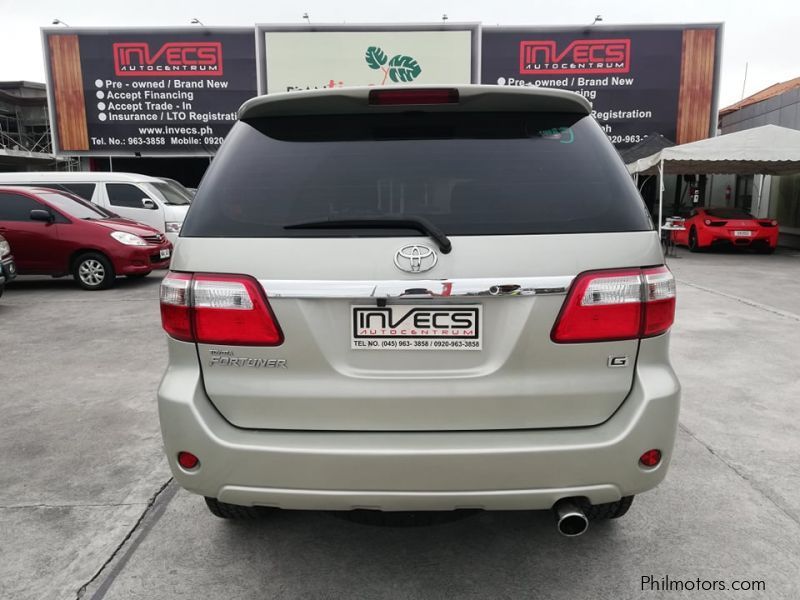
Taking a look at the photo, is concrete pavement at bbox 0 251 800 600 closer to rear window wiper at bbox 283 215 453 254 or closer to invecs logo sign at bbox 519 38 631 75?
rear window wiper at bbox 283 215 453 254

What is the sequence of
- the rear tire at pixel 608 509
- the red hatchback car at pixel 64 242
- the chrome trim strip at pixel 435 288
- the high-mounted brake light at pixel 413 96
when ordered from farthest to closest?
the red hatchback car at pixel 64 242
the rear tire at pixel 608 509
the high-mounted brake light at pixel 413 96
the chrome trim strip at pixel 435 288

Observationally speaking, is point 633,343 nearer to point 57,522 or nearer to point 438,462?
point 438,462

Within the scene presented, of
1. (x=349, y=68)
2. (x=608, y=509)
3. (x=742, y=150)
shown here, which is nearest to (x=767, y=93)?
(x=742, y=150)

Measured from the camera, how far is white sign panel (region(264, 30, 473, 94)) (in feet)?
60.7

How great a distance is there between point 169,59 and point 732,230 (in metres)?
16.1

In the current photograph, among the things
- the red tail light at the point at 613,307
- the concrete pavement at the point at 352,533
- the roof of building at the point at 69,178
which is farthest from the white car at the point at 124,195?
the red tail light at the point at 613,307

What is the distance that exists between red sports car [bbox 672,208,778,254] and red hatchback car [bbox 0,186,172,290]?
12366 millimetres

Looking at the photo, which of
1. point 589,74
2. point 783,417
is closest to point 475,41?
point 589,74

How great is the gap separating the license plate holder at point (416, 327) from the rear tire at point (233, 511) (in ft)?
3.38

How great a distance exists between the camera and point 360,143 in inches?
83.7

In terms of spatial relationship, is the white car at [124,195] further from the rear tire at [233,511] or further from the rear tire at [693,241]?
the rear tire at [693,241]

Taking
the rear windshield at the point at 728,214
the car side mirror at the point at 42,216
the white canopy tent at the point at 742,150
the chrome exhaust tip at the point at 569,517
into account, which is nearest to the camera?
the chrome exhaust tip at the point at 569,517

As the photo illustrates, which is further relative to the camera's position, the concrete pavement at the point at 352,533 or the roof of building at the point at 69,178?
the roof of building at the point at 69,178

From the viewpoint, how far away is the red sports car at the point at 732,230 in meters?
14.8
